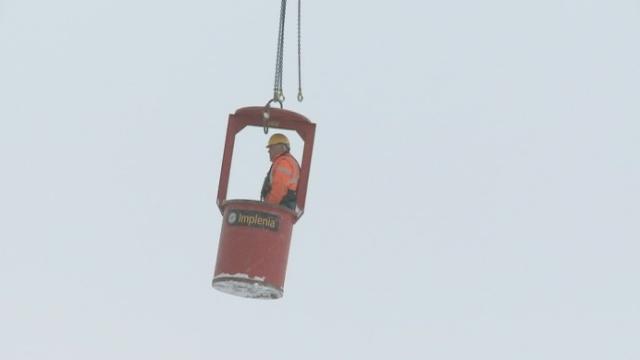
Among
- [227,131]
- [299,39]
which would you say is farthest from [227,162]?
[299,39]

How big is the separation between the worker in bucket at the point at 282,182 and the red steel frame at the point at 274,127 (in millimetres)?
77

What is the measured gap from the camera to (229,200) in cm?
2358

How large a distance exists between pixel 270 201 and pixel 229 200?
647 millimetres

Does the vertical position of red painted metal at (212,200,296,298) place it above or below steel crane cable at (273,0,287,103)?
below

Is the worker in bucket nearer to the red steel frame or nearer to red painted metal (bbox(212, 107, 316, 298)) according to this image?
the red steel frame

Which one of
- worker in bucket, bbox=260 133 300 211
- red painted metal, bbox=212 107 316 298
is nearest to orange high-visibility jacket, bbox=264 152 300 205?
worker in bucket, bbox=260 133 300 211

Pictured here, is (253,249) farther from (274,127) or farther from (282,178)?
(274,127)

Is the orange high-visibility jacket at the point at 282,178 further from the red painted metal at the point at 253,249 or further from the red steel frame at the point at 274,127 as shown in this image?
the red painted metal at the point at 253,249

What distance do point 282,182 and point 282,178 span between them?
0.14 feet

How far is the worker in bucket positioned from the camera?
2405 cm

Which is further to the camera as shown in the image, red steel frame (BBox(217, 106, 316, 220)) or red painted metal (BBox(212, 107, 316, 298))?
red steel frame (BBox(217, 106, 316, 220))

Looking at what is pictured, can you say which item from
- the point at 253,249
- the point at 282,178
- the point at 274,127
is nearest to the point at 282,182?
the point at 282,178

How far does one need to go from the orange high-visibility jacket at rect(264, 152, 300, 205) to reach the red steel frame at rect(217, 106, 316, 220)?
83 mm

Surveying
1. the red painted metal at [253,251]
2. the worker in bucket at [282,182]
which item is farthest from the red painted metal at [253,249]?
the worker in bucket at [282,182]
